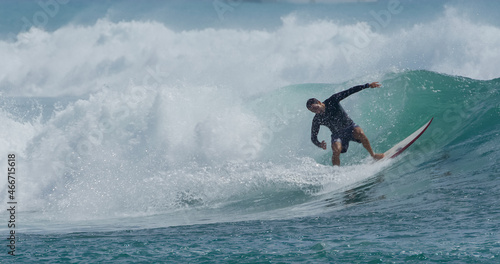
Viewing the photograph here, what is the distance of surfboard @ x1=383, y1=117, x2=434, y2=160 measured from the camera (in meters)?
10.9

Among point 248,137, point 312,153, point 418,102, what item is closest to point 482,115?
point 418,102

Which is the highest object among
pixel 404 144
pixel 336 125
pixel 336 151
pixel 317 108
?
pixel 317 108

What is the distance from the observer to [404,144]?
446 inches

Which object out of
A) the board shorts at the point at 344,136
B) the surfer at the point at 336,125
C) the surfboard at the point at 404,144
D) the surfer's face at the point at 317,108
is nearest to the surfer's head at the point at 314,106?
the surfer's face at the point at 317,108

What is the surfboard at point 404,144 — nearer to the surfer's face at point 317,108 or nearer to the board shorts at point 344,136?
the board shorts at point 344,136

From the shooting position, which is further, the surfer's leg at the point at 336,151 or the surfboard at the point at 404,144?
the surfboard at the point at 404,144

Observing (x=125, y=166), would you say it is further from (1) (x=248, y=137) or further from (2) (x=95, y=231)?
(2) (x=95, y=231)

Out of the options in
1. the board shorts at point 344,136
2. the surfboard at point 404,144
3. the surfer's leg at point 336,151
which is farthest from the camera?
the surfboard at point 404,144

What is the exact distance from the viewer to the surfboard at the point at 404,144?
10.9 m

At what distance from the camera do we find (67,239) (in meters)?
6.60

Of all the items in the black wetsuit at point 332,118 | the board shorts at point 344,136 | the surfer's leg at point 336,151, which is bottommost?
the surfer's leg at point 336,151

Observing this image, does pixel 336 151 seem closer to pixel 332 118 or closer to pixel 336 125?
pixel 336 125

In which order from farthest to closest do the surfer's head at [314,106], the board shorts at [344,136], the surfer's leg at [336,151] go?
the board shorts at [344,136] → the surfer's leg at [336,151] → the surfer's head at [314,106]

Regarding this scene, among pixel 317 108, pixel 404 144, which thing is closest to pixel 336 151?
pixel 317 108
